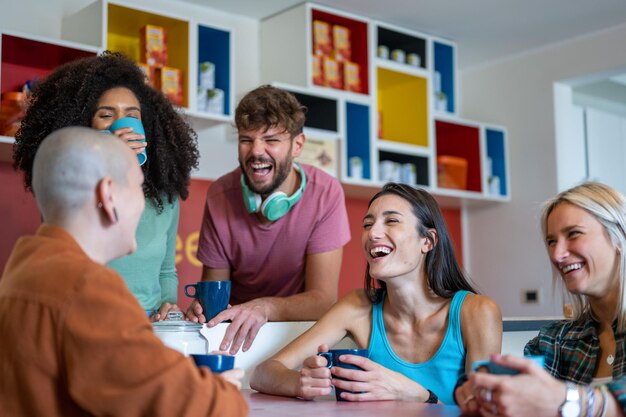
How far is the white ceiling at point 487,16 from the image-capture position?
4.15m

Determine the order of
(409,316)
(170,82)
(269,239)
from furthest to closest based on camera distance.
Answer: (170,82)
(269,239)
(409,316)

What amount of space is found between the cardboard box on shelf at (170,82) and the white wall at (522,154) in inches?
86.3

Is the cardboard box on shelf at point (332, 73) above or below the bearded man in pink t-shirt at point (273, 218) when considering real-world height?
above

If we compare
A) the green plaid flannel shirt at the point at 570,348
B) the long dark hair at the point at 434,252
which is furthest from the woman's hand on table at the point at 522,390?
the long dark hair at the point at 434,252

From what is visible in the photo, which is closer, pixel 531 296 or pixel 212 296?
pixel 212 296

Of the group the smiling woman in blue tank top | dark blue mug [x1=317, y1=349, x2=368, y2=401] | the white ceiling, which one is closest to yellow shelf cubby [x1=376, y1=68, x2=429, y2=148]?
the white ceiling

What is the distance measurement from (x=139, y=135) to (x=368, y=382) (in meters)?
0.88

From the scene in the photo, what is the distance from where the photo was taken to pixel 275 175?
2451 millimetres

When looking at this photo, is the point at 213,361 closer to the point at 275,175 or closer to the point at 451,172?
the point at 275,175

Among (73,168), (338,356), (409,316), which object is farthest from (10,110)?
(73,168)

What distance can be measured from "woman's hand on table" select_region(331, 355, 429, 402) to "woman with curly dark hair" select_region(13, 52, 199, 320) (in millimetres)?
644

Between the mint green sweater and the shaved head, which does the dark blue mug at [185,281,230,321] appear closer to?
the mint green sweater

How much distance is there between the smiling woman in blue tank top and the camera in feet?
6.23

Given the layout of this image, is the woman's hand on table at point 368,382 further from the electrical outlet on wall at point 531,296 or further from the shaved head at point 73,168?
the electrical outlet on wall at point 531,296
